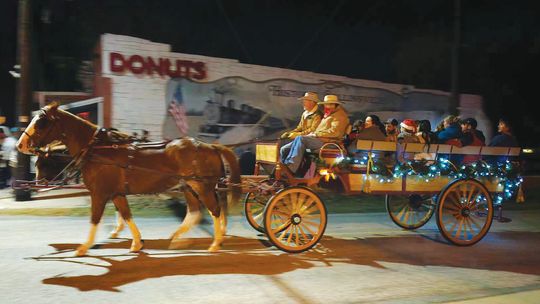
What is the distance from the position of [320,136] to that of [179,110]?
8182 millimetres

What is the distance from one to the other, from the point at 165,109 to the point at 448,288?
10565 mm

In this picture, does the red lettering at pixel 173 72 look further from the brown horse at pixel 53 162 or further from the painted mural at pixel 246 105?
the brown horse at pixel 53 162

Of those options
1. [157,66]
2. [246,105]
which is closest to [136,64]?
[157,66]

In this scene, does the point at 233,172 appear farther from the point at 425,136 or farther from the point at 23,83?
the point at 23,83

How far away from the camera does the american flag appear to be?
587 inches

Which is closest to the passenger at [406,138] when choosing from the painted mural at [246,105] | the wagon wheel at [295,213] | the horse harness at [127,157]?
the wagon wheel at [295,213]

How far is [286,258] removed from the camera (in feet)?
23.3

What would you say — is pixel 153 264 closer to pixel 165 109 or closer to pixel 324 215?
pixel 324 215

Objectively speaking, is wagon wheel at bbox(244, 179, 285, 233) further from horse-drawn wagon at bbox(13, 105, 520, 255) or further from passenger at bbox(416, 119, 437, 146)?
passenger at bbox(416, 119, 437, 146)

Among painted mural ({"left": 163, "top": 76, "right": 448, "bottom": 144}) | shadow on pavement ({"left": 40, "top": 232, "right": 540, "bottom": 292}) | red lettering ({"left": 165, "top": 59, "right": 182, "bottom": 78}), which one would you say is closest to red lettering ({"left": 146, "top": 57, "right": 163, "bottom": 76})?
red lettering ({"left": 165, "top": 59, "right": 182, "bottom": 78})

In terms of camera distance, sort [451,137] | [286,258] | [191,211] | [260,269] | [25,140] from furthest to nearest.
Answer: [451,137] < [191,211] < [286,258] < [25,140] < [260,269]

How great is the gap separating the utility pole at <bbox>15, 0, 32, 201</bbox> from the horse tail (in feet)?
19.1

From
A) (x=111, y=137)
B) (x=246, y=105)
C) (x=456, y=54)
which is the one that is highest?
(x=456, y=54)

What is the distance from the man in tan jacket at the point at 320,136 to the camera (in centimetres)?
745
